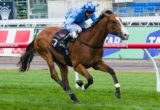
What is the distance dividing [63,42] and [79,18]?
49 centimetres

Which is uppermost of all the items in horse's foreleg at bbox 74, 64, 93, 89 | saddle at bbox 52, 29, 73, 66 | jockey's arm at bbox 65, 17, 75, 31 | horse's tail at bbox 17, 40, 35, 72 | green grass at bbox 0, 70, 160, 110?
jockey's arm at bbox 65, 17, 75, 31

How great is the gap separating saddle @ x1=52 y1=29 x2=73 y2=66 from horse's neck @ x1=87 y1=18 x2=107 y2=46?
1.47 feet

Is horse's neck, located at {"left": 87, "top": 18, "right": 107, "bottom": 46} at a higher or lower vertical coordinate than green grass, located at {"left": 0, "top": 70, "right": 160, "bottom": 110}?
higher

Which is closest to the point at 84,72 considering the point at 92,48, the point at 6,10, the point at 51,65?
the point at 92,48

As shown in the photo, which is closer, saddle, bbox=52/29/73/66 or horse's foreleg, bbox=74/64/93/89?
horse's foreleg, bbox=74/64/93/89

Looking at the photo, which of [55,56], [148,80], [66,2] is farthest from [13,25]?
[55,56]

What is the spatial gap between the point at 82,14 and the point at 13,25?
74.3 feet

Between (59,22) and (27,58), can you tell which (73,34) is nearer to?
(27,58)

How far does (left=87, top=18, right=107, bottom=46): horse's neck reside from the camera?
935 cm

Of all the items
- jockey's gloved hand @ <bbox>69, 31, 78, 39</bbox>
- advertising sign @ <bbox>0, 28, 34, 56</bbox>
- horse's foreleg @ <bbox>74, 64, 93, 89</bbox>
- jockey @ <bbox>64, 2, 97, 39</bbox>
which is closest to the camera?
horse's foreleg @ <bbox>74, 64, 93, 89</bbox>

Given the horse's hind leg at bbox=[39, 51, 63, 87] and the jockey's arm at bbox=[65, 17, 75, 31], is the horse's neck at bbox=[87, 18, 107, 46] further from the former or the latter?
the horse's hind leg at bbox=[39, 51, 63, 87]

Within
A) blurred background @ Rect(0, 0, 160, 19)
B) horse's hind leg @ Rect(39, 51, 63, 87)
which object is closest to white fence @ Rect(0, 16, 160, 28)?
blurred background @ Rect(0, 0, 160, 19)

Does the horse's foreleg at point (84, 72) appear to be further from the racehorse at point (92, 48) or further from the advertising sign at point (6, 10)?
the advertising sign at point (6, 10)

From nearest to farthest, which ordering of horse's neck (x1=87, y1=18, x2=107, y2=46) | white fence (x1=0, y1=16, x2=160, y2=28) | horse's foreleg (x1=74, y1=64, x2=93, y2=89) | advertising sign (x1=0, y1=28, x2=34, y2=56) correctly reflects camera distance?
horse's foreleg (x1=74, y1=64, x2=93, y2=89), horse's neck (x1=87, y1=18, x2=107, y2=46), advertising sign (x1=0, y1=28, x2=34, y2=56), white fence (x1=0, y1=16, x2=160, y2=28)
